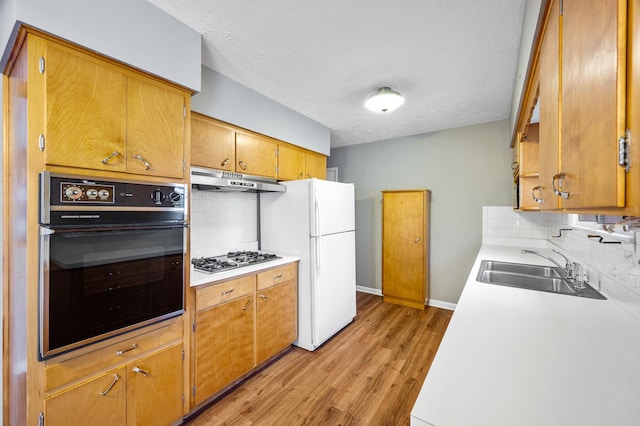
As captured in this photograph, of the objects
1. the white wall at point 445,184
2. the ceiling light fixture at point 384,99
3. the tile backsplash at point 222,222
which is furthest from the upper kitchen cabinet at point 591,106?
the white wall at point 445,184

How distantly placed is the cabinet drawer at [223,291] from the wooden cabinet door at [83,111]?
2.98 ft

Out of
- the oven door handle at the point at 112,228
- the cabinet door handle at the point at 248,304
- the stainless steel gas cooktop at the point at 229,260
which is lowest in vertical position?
the cabinet door handle at the point at 248,304

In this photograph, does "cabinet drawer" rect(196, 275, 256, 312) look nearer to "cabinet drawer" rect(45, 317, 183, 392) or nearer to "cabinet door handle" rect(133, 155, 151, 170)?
"cabinet drawer" rect(45, 317, 183, 392)

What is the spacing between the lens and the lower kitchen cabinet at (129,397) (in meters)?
1.21

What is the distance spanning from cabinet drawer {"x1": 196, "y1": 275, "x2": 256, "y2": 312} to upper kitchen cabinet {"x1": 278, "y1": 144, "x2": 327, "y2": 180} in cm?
116

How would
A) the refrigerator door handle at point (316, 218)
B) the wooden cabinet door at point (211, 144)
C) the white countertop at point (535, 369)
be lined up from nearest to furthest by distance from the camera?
1. the white countertop at point (535, 369)
2. the wooden cabinet door at point (211, 144)
3. the refrigerator door handle at point (316, 218)

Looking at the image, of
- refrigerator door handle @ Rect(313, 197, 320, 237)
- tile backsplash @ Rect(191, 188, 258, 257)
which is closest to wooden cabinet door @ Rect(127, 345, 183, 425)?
tile backsplash @ Rect(191, 188, 258, 257)

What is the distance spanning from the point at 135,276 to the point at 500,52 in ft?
8.84

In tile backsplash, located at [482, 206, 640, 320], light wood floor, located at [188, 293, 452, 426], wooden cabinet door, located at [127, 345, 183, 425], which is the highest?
tile backsplash, located at [482, 206, 640, 320]

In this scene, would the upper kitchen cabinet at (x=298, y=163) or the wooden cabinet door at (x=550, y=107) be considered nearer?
the wooden cabinet door at (x=550, y=107)

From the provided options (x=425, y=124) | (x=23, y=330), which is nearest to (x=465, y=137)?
(x=425, y=124)

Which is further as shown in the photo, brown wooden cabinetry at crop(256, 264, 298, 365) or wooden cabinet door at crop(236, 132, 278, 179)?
wooden cabinet door at crop(236, 132, 278, 179)

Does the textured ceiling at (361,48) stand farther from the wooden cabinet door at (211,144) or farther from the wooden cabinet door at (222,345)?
the wooden cabinet door at (222,345)

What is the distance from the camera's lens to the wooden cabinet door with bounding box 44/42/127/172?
117 cm
